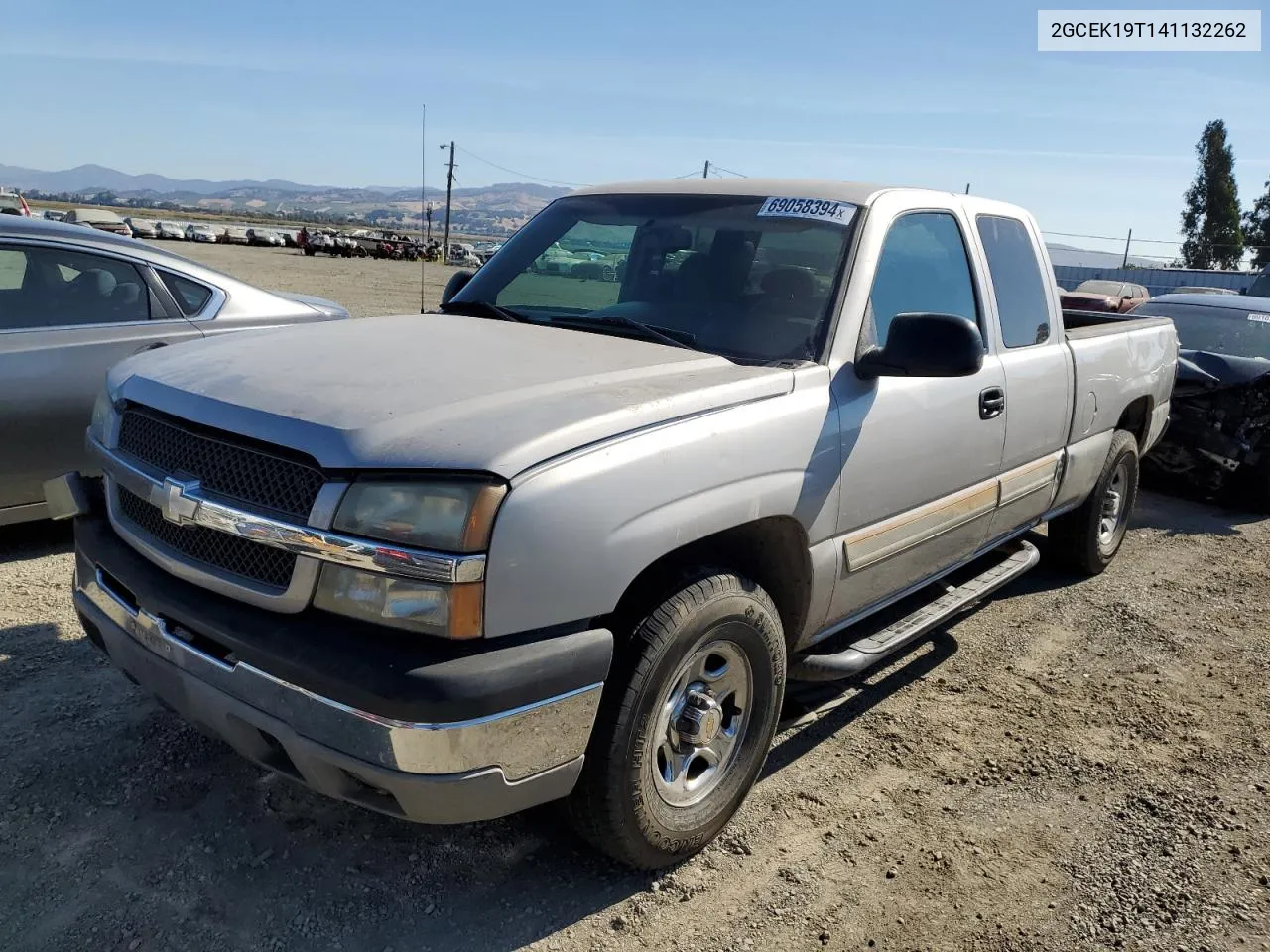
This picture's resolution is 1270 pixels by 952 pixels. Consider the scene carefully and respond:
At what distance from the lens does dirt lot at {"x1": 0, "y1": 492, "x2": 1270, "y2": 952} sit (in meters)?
2.64

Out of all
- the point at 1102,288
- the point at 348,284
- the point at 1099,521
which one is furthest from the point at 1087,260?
the point at 1099,521

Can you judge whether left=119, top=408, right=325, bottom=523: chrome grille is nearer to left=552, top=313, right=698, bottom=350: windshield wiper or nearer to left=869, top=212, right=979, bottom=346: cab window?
left=552, top=313, right=698, bottom=350: windshield wiper

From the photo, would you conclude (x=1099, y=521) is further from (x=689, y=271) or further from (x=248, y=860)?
(x=248, y=860)

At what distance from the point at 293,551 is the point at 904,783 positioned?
7.53 ft

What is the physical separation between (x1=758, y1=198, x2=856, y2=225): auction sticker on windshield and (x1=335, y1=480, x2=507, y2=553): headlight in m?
1.84

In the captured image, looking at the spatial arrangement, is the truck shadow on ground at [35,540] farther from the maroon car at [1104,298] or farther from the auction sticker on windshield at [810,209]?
the maroon car at [1104,298]

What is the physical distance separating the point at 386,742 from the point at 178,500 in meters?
0.87

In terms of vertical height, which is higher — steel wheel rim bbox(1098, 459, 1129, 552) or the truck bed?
the truck bed

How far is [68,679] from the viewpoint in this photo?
3.74 m

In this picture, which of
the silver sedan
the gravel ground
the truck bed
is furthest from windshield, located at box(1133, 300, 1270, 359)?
the silver sedan

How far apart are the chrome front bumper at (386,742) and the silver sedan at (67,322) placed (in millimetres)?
2714

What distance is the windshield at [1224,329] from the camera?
819cm

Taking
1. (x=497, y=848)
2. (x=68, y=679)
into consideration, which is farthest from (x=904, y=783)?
(x=68, y=679)

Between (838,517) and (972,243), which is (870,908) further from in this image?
(972,243)
